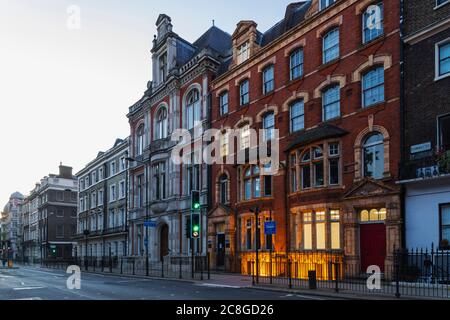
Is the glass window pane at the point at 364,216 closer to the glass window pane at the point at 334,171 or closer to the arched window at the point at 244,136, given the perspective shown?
the glass window pane at the point at 334,171

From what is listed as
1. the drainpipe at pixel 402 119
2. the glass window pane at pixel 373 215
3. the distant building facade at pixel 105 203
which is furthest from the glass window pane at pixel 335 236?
the distant building facade at pixel 105 203

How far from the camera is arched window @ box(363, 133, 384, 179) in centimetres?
2195

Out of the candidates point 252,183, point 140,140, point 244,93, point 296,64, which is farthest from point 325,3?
point 140,140

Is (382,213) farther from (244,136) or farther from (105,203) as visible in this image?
(105,203)

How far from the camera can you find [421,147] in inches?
781

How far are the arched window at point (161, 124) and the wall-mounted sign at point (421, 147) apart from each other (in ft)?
84.1

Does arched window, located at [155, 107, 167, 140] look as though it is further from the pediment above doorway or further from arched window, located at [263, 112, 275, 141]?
arched window, located at [263, 112, 275, 141]

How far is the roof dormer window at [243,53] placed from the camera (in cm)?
3253

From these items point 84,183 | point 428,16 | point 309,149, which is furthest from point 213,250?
point 84,183

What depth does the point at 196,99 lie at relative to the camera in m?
38.0

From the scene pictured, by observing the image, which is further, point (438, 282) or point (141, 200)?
point (141, 200)

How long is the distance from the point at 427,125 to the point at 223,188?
55.3 ft

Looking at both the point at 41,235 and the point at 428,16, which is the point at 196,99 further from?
the point at 41,235

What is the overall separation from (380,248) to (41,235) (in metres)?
81.5
